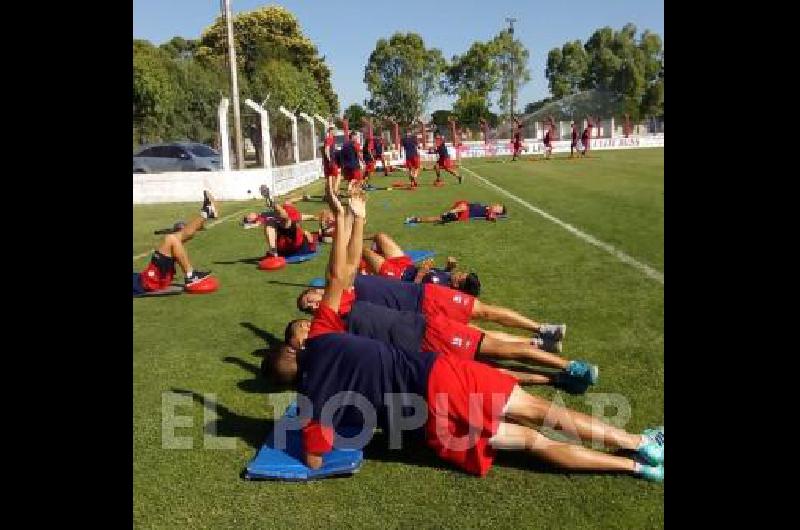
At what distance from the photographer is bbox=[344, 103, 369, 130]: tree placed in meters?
76.0

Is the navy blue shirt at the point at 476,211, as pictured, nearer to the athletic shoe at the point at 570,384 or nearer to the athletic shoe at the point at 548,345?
the athletic shoe at the point at 548,345

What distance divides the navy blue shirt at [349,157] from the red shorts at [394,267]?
14.5m

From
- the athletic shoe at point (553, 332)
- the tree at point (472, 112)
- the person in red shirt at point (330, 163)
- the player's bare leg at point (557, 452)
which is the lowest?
the player's bare leg at point (557, 452)

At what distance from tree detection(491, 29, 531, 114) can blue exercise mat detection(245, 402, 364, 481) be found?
244ft

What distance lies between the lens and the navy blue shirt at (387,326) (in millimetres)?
4418

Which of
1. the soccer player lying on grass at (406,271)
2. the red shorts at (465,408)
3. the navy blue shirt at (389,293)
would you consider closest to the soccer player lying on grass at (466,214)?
the soccer player lying on grass at (406,271)

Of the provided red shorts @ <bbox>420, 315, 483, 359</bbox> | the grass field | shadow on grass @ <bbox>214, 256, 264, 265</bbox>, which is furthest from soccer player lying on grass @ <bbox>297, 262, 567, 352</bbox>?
shadow on grass @ <bbox>214, 256, 264, 265</bbox>

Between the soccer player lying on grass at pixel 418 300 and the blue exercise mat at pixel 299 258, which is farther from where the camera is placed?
the blue exercise mat at pixel 299 258

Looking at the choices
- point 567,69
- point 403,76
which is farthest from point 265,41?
point 567,69

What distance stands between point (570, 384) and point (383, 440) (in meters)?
1.51

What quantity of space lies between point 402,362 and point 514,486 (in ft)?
2.98

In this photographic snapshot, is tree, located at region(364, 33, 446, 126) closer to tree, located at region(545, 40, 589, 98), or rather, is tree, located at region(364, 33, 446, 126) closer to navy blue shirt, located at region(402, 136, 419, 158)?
tree, located at region(545, 40, 589, 98)

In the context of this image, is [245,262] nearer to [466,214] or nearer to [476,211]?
[466,214]

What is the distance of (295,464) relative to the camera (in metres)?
3.82
